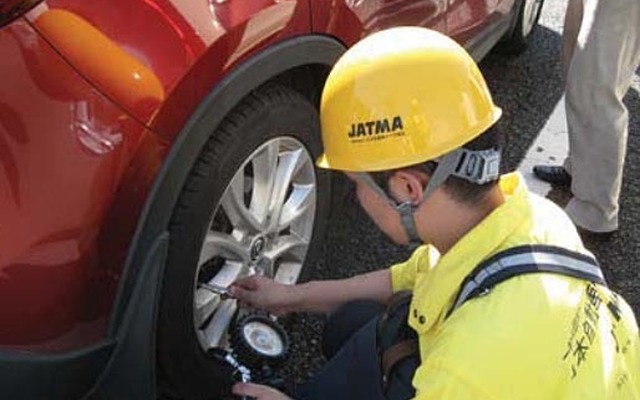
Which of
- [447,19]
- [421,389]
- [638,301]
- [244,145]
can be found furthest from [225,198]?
[638,301]

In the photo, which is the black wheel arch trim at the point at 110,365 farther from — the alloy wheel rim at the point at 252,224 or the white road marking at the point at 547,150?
the white road marking at the point at 547,150

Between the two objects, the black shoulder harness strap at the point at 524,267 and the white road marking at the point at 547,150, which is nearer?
the black shoulder harness strap at the point at 524,267

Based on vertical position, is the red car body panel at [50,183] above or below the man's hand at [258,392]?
above

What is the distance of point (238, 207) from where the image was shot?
8.35ft

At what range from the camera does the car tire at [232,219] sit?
2.36m

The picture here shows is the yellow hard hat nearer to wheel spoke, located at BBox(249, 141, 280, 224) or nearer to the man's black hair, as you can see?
the man's black hair

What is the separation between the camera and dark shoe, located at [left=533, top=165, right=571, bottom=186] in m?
4.02

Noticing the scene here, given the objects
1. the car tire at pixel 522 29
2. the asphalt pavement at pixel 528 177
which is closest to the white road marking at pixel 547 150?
the asphalt pavement at pixel 528 177

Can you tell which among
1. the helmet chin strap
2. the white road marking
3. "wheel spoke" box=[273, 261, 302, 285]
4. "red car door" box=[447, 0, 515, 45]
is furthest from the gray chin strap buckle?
the white road marking

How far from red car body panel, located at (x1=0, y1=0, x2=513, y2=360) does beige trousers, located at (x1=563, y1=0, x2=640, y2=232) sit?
1.51 m

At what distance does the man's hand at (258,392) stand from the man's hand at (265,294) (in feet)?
1.25

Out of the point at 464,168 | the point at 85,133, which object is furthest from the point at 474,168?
the point at 85,133

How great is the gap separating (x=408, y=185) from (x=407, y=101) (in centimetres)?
16

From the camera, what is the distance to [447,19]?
11.1 ft
